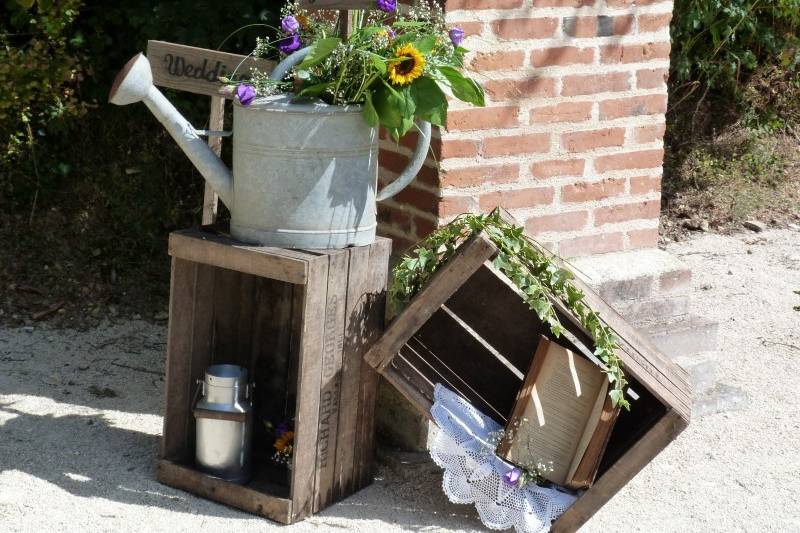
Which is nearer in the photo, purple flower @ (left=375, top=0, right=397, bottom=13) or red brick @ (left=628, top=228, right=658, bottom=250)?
purple flower @ (left=375, top=0, right=397, bottom=13)

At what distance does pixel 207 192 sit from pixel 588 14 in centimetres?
125

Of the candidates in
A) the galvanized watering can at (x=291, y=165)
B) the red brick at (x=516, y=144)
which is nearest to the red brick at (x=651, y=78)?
the red brick at (x=516, y=144)

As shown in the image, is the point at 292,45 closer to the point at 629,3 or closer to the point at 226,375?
the point at 226,375

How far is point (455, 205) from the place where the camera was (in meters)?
3.36

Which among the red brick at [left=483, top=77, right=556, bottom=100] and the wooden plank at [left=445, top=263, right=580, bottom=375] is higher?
the red brick at [left=483, top=77, right=556, bottom=100]

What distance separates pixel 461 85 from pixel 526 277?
0.51m

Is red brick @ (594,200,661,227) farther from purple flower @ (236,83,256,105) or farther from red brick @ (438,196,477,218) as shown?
purple flower @ (236,83,256,105)

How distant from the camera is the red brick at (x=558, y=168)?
139 inches

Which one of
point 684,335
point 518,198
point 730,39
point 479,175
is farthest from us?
point 730,39

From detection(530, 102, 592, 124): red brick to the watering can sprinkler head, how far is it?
1.15 m

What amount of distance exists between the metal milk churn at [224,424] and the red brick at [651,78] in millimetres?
1533

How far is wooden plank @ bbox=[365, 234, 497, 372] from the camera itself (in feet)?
9.62

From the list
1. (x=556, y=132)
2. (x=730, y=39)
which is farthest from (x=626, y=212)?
(x=730, y=39)

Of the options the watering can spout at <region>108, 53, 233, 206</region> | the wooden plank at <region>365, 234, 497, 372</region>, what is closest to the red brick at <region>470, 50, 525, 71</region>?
the wooden plank at <region>365, 234, 497, 372</region>
